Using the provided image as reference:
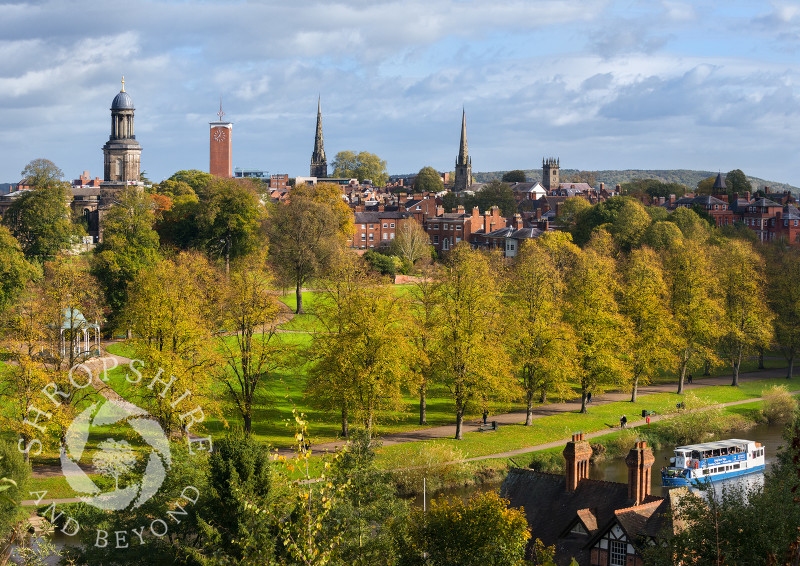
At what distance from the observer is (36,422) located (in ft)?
121

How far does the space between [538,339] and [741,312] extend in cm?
2020

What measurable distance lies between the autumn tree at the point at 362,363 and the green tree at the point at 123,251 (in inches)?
711

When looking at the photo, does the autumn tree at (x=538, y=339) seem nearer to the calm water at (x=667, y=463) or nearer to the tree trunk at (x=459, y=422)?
the tree trunk at (x=459, y=422)

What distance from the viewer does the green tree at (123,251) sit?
59125 millimetres

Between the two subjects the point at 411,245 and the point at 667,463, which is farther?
the point at 411,245

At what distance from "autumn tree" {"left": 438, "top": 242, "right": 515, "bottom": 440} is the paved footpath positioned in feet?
5.16

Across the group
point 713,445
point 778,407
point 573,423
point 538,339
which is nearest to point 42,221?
point 538,339

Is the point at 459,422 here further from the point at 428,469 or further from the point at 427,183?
the point at 427,183

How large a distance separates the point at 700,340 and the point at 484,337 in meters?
20.6

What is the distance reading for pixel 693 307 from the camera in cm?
6028

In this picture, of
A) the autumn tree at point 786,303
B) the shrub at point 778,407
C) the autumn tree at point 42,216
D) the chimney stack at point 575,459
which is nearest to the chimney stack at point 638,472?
the chimney stack at point 575,459

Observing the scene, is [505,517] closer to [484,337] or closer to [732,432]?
[484,337]

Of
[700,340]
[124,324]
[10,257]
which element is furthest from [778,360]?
[10,257]

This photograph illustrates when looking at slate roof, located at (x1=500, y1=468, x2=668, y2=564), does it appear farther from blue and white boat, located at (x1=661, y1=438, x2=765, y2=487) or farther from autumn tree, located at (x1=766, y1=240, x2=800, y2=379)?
autumn tree, located at (x1=766, y1=240, x2=800, y2=379)
